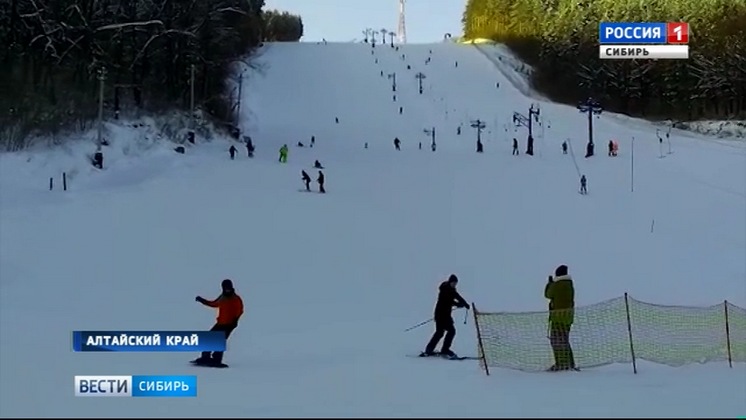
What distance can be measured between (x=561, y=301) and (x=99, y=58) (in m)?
37.9

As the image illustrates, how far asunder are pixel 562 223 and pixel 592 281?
26.9 ft

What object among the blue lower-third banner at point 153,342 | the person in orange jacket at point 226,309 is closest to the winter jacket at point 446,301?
the person in orange jacket at point 226,309

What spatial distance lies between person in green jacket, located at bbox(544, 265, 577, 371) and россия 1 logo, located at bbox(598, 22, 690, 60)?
1878 inches

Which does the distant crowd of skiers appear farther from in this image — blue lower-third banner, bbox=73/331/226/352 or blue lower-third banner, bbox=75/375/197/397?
blue lower-third banner, bbox=75/375/197/397

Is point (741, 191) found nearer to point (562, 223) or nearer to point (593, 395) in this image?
point (562, 223)

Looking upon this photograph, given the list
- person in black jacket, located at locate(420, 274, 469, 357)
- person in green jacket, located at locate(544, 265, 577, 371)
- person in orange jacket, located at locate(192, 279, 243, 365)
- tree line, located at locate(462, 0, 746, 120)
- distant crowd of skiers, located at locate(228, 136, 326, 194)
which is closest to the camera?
person in orange jacket, located at locate(192, 279, 243, 365)

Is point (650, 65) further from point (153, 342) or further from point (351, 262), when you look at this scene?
point (153, 342)

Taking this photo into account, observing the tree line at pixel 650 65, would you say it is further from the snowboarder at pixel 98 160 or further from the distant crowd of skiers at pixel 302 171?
the snowboarder at pixel 98 160

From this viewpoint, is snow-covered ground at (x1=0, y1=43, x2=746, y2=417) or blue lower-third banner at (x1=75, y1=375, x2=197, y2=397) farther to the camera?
snow-covered ground at (x1=0, y1=43, x2=746, y2=417)

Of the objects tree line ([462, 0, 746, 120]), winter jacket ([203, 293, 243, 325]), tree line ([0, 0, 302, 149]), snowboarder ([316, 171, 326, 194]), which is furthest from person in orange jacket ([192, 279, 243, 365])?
tree line ([462, 0, 746, 120])

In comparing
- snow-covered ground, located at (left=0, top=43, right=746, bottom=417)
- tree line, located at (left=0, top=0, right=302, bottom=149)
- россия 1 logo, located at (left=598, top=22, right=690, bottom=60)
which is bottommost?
snow-covered ground, located at (left=0, top=43, right=746, bottom=417)

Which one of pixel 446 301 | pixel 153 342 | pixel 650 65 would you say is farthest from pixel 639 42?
pixel 153 342

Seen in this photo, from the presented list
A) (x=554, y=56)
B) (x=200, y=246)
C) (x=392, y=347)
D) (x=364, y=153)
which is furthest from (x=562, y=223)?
(x=554, y=56)

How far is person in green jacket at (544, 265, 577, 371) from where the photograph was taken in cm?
1207
